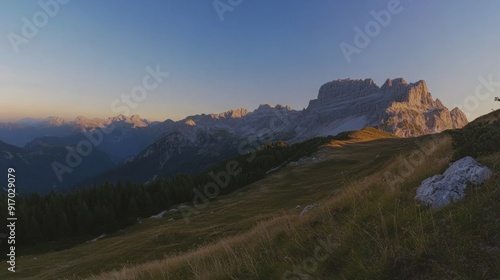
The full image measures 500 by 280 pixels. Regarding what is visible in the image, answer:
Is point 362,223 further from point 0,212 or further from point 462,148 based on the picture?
point 0,212

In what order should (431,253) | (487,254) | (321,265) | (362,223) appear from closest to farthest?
(487,254), (431,253), (321,265), (362,223)

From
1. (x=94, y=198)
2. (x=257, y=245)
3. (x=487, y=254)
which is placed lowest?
(x=487, y=254)

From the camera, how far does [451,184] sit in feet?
29.7

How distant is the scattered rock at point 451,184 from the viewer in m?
8.65

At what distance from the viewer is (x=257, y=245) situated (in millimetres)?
10367

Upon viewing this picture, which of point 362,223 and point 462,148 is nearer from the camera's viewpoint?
point 362,223

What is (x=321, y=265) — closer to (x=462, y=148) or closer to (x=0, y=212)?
(x=462, y=148)

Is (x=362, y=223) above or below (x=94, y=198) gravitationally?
below

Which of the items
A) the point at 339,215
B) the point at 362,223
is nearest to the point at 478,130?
the point at 339,215

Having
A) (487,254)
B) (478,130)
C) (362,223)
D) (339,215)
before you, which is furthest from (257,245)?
(478,130)

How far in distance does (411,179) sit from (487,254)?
6.03 meters

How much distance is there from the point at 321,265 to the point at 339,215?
3.67 m

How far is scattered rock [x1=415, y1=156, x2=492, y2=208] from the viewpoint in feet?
28.4

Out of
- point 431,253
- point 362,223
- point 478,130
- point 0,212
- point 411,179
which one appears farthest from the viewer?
point 0,212
